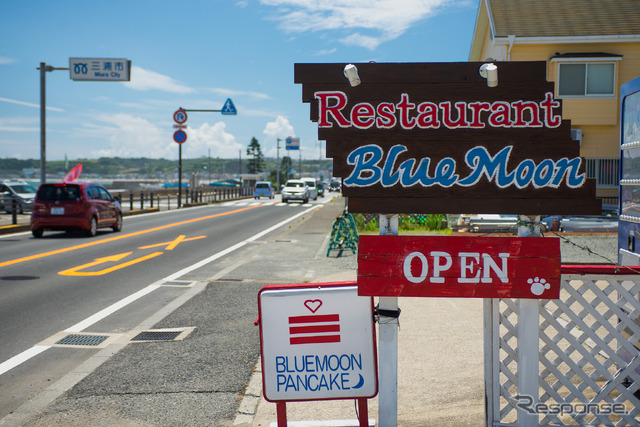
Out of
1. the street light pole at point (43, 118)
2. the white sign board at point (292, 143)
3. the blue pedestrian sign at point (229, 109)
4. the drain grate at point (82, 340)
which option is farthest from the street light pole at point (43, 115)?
the white sign board at point (292, 143)

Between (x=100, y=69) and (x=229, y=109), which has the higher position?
(x=100, y=69)

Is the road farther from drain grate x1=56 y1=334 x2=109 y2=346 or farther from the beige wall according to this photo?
the beige wall

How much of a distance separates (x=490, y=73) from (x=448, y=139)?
0.45 metres

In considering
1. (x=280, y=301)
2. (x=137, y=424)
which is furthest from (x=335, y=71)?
(x=137, y=424)

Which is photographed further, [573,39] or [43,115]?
[43,115]

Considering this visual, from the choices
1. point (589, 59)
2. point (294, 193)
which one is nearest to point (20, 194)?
point (294, 193)

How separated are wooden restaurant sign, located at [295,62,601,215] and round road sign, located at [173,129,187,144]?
3424 cm

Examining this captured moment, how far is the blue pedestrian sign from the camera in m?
38.6

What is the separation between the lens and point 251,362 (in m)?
5.80

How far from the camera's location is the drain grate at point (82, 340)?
6.53 m

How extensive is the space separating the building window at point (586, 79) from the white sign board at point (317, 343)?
21.8 m

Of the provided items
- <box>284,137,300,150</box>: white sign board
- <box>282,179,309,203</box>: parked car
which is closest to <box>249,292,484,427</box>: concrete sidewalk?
<box>282,179,309,203</box>: parked car

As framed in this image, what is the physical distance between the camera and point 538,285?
346cm

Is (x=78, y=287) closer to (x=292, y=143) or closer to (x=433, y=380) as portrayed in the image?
(x=433, y=380)
